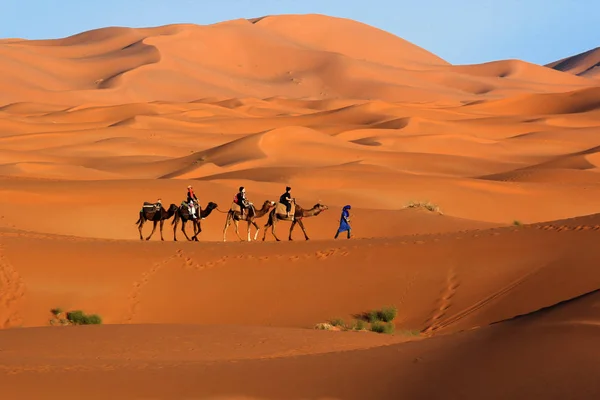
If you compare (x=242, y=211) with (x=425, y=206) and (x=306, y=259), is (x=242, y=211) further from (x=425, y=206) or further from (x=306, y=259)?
(x=425, y=206)

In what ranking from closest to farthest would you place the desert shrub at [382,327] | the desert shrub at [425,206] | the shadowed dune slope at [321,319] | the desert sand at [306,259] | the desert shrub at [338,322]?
the shadowed dune slope at [321,319], the desert sand at [306,259], the desert shrub at [382,327], the desert shrub at [338,322], the desert shrub at [425,206]

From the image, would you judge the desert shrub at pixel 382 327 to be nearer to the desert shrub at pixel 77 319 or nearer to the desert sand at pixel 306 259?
the desert sand at pixel 306 259

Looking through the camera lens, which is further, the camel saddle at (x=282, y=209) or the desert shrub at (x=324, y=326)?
the camel saddle at (x=282, y=209)

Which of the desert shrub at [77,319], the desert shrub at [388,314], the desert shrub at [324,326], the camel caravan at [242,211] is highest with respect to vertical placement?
the camel caravan at [242,211]

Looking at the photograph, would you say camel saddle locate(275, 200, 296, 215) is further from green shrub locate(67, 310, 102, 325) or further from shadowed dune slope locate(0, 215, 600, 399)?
green shrub locate(67, 310, 102, 325)

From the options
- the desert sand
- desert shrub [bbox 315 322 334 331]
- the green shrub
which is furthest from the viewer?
the green shrub

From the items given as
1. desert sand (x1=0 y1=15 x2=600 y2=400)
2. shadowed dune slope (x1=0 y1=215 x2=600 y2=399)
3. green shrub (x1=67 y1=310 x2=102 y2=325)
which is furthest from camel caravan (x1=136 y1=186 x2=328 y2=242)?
green shrub (x1=67 y1=310 x2=102 y2=325)

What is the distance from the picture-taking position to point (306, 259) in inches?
768

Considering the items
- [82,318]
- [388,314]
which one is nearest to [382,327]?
[388,314]

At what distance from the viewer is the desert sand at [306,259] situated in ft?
29.2

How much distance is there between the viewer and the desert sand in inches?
350

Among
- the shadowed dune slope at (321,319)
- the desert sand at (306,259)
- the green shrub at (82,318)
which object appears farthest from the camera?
the green shrub at (82,318)

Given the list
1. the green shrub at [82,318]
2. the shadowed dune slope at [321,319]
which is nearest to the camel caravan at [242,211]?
the shadowed dune slope at [321,319]

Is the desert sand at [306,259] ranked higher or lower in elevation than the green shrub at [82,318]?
higher
